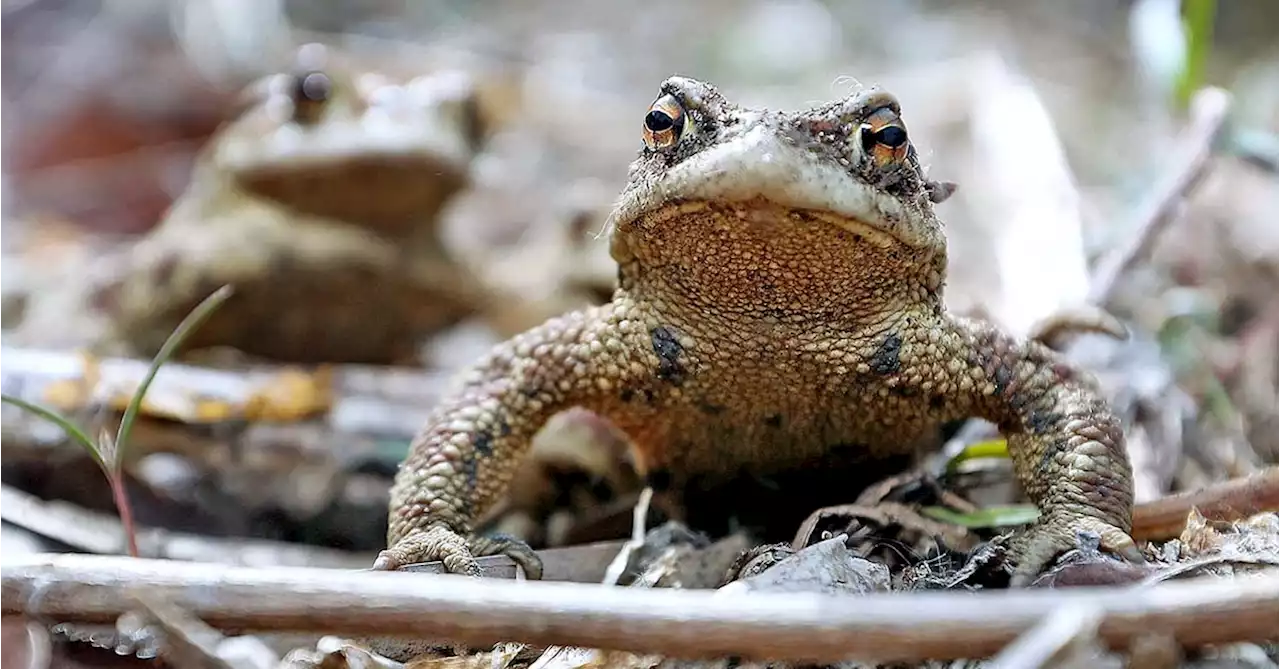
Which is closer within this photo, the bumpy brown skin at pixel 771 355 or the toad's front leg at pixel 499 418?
the bumpy brown skin at pixel 771 355

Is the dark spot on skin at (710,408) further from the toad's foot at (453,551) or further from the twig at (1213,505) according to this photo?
the twig at (1213,505)

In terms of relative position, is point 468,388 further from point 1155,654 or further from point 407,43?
point 407,43

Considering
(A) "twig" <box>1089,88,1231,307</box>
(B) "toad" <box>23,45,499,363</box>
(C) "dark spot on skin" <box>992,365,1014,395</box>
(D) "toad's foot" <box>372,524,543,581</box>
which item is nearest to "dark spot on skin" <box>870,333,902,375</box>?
(C) "dark spot on skin" <box>992,365,1014,395</box>

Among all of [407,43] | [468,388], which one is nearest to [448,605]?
[468,388]

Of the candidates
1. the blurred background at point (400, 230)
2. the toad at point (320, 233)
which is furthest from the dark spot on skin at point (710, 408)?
the toad at point (320, 233)

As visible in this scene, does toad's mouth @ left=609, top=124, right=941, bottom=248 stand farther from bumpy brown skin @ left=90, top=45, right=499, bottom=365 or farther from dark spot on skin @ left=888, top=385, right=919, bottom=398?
bumpy brown skin @ left=90, top=45, right=499, bottom=365

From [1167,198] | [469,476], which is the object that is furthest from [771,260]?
[1167,198]
